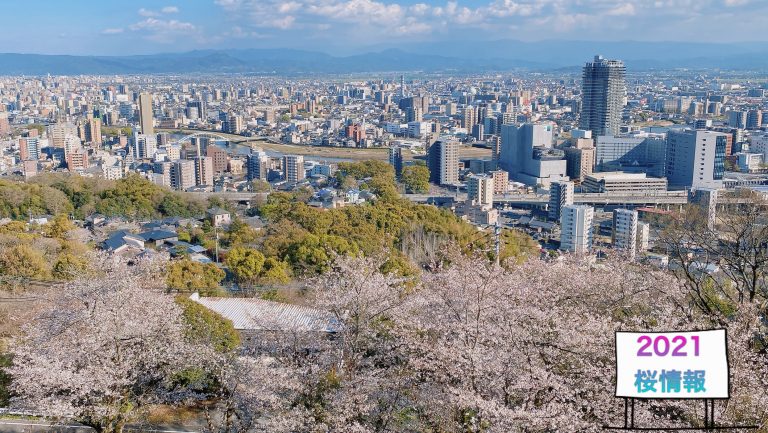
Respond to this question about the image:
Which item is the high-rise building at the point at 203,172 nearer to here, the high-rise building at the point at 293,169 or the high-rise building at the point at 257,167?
the high-rise building at the point at 257,167

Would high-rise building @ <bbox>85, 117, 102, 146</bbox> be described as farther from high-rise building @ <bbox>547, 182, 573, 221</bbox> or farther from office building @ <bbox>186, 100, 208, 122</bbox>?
high-rise building @ <bbox>547, 182, 573, 221</bbox>

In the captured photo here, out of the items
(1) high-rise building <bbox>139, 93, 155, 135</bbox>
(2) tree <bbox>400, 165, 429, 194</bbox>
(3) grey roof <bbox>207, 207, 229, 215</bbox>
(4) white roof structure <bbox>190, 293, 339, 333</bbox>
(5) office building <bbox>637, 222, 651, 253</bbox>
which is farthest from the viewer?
(1) high-rise building <bbox>139, 93, 155, 135</bbox>

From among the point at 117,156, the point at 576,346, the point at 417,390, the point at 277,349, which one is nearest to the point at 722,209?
the point at 576,346

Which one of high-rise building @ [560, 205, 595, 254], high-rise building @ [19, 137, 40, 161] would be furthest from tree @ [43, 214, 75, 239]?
high-rise building @ [19, 137, 40, 161]

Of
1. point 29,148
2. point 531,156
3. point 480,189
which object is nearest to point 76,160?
point 29,148

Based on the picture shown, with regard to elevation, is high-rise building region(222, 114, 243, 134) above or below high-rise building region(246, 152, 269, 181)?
above

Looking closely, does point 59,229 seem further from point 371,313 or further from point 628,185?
point 628,185
